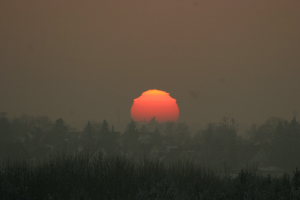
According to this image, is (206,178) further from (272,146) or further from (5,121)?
(5,121)

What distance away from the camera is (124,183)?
13641 millimetres

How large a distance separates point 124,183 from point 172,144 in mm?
70627

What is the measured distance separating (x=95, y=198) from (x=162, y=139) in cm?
7206

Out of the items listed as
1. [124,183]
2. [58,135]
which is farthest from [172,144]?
[124,183]

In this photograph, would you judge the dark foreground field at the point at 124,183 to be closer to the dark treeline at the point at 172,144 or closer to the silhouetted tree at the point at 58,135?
the dark treeline at the point at 172,144

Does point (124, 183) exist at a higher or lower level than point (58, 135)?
higher

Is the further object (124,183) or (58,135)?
(58,135)

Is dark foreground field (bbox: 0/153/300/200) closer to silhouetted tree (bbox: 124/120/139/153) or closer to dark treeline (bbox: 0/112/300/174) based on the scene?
dark treeline (bbox: 0/112/300/174)

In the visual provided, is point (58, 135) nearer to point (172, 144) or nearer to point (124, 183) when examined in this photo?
point (172, 144)

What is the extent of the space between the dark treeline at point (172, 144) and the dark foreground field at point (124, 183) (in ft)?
159

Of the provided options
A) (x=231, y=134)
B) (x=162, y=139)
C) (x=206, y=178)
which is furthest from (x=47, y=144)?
(x=206, y=178)

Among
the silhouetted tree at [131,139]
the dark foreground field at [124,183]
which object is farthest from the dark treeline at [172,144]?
the dark foreground field at [124,183]

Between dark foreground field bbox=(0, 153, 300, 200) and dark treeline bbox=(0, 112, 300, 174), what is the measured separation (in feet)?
159

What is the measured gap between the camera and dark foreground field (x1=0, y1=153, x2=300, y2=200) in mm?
10977
